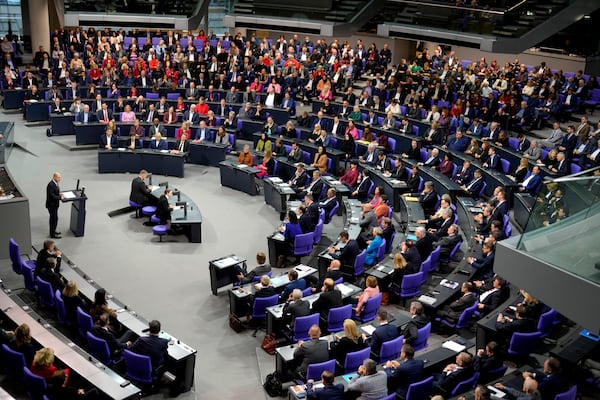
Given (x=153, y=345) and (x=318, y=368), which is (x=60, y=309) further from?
(x=318, y=368)

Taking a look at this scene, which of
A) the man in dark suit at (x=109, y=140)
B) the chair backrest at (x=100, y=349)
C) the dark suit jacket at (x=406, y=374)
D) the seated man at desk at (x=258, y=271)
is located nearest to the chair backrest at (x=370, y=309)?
the seated man at desk at (x=258, y=271)

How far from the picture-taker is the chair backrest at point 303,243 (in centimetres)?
1457

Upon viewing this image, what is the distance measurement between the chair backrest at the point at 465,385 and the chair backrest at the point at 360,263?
4.38m

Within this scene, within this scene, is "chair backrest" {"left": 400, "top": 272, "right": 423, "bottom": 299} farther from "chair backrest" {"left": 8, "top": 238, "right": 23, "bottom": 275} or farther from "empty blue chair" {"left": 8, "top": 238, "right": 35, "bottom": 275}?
"chair backrest" {"left": 8, "top": 238, "right": 23, "bottom": 275}

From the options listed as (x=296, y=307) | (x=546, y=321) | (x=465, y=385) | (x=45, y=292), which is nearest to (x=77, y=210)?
(x=45, y=292)

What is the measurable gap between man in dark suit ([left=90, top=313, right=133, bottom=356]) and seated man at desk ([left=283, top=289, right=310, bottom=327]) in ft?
8.75

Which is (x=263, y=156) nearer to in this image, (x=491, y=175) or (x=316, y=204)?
(x=316, y=204)

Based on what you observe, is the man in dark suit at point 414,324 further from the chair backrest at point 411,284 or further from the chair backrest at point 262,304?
the chair backrest at point 262,304

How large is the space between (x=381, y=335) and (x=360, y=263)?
3.43m

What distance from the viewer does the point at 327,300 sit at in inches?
454

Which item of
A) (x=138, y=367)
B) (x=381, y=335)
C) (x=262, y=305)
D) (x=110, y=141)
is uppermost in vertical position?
(x=110, y=141)

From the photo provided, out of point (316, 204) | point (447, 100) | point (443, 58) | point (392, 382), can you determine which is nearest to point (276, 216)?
point (316, 204)

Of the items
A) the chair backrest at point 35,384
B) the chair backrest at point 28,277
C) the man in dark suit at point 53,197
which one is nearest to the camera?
the chair backrest at point 35,384

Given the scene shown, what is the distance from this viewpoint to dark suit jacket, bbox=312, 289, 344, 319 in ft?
37.8
